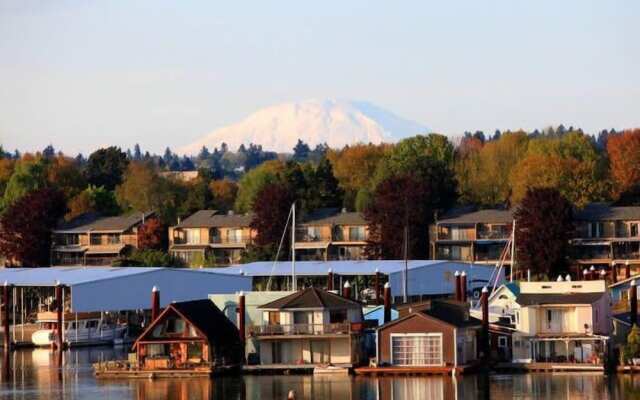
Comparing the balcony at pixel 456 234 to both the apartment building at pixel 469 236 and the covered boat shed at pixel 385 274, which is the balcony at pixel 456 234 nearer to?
the apartment building at pixel 469 236

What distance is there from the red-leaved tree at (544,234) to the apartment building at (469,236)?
8515 millimetres

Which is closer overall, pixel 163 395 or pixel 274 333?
pixel 163 395

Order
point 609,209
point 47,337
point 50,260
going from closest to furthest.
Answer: point 47,337 < point 609,209 < point 50,260

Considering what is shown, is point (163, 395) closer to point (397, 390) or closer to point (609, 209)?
point (397, 390)

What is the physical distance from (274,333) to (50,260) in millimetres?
65530

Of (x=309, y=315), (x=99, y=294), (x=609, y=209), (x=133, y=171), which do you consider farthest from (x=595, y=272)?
(x=133, y=171)

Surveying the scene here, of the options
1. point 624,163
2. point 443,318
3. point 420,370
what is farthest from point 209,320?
point 624,163

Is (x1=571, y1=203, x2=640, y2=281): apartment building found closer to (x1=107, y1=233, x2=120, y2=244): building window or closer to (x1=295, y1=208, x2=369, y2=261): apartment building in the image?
(x1=295, y1=208, x2=369, y2=261): apartment building

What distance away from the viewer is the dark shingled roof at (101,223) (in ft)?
445

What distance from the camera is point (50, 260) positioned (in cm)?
13388

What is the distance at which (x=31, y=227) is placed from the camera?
133 meters

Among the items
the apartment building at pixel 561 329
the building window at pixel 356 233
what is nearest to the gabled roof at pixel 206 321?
the apartment building at pixel 561 329

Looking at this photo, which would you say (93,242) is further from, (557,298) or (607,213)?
(557,298)

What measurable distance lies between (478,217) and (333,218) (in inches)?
469
